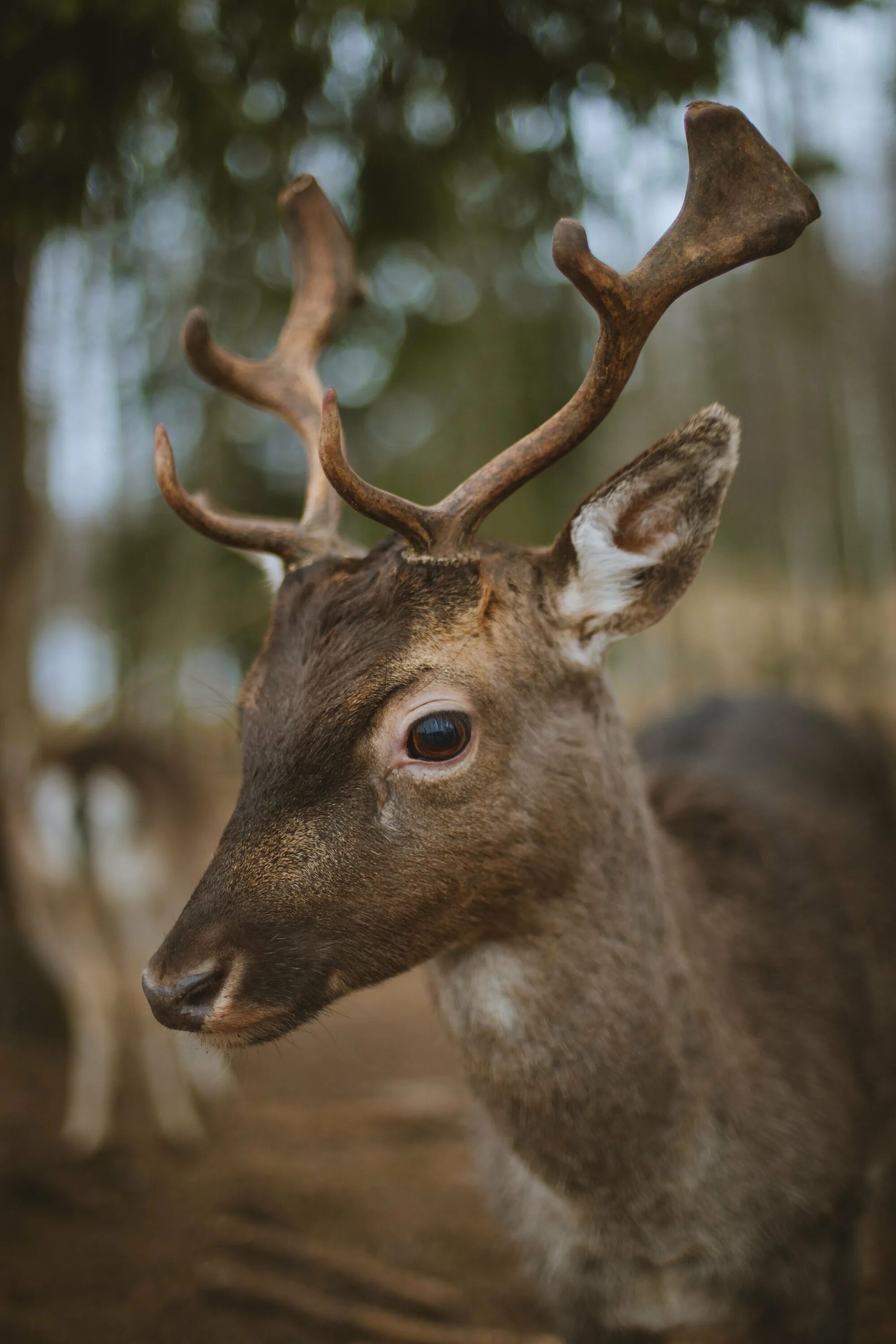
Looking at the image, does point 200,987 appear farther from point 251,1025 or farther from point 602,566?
point 602,566

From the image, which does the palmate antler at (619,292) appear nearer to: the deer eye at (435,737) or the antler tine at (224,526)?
the antler tine at (224,526)

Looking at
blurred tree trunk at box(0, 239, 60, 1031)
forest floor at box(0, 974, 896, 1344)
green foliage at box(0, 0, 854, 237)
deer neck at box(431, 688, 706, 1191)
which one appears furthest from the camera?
blurred tree trunk at box(0, 239, 60, 1031)

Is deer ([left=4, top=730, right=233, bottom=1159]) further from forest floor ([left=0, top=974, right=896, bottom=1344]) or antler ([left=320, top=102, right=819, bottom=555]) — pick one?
antler ([left=320, top=102, right=819, bottom=555])

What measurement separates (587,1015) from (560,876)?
13.3 inches

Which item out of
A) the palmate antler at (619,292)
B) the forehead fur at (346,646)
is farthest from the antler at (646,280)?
the forehead fur at (346,646)

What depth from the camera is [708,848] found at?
3.12m

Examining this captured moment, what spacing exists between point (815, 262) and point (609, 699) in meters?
4.82

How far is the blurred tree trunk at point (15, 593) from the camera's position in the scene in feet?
14.7

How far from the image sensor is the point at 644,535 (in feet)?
7.79

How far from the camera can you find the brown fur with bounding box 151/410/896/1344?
2096 millimetres

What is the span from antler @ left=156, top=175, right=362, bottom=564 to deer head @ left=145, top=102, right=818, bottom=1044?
25 centimetres

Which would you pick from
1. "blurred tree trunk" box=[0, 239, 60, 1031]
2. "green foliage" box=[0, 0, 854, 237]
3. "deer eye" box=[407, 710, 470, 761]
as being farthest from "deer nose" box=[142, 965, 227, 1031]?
"blurred tree trunk" box=[0, 239, 60, 1031]

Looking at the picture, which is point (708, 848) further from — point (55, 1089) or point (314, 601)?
point (55, 1089)

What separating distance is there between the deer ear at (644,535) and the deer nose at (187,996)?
3.77 feet
